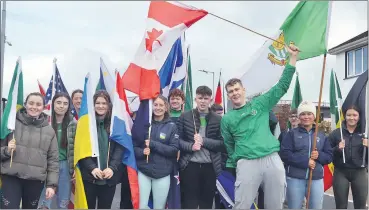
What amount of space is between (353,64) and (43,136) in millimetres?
25485

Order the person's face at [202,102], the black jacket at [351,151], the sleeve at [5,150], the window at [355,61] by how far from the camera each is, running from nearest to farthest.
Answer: the sleeve at [5,150]
the person's face at [202,102]
the black jacket at [351,151]
the window at [355,61]

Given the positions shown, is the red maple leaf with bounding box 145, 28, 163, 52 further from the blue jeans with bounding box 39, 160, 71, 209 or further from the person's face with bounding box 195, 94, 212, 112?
the blue jeans with bounding box 39, 160, 71, 209

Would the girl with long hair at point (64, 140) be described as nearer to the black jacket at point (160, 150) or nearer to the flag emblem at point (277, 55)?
the black jacket at point (160, 150)

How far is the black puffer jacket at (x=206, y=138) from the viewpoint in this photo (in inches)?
220

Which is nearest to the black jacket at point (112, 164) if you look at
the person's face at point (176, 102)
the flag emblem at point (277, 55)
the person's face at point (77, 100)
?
the person's face at point (176, 102)

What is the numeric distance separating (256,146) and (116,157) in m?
1.84

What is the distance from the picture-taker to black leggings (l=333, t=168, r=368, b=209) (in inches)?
240

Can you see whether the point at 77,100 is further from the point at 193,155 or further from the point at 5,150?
the point at 193,155

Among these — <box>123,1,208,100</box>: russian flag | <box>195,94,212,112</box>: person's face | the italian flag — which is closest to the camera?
the italian flag

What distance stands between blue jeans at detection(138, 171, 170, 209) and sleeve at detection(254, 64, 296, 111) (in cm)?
161

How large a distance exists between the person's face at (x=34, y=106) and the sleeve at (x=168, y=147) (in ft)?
4.79

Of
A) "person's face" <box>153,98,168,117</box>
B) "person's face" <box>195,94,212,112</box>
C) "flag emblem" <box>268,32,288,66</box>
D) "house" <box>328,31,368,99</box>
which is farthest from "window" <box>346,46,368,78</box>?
"person's face" <box>153,98,168,117</box>

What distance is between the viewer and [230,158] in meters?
5.09

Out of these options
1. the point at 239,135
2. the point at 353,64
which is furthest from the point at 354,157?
the point at 353,64
